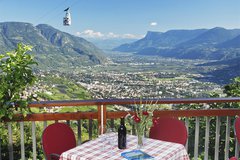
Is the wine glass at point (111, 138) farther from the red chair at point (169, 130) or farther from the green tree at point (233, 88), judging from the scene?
the green tree at point (233, 88)

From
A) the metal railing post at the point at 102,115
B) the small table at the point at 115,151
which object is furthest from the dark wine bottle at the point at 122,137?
the metal railing post at the point at 102,115

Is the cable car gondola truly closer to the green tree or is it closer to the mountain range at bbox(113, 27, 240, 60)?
the green tree

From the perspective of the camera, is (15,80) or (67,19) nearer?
(15,80)

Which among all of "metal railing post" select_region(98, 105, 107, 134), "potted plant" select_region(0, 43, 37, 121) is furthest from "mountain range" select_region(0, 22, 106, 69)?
"metal railing post" select_region(98, 105, 107, 134)

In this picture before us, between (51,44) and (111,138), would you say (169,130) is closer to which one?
(111,138)

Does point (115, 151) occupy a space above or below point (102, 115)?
below

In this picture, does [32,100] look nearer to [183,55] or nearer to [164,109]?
[164,109]

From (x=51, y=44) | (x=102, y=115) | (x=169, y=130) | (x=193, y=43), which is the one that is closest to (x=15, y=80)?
(x=102, y=115)
